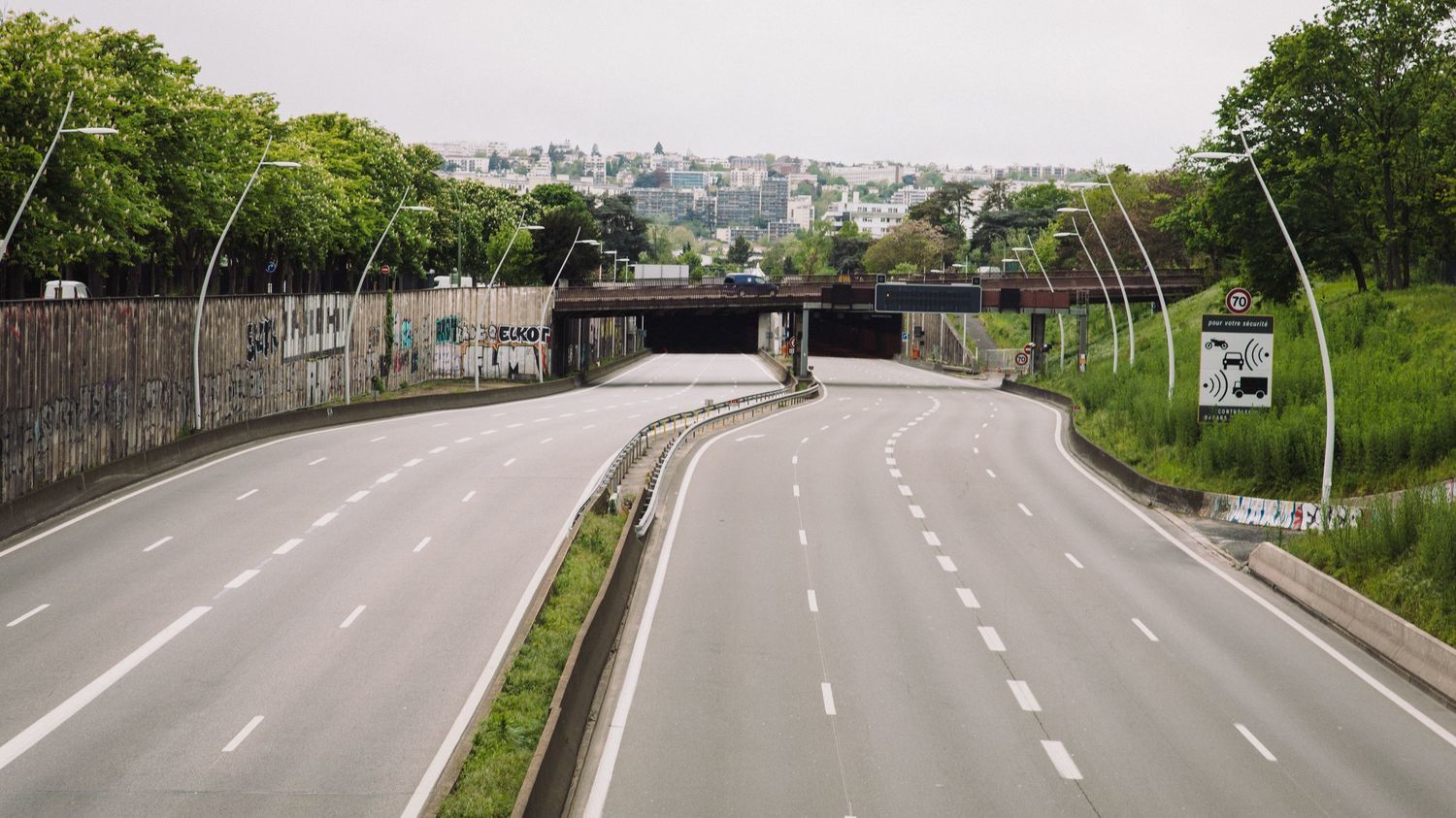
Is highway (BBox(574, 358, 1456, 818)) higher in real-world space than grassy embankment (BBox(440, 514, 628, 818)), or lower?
lower

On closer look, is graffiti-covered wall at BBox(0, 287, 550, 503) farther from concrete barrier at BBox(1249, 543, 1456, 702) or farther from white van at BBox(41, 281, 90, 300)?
concrete barrier at BBox(1249, 543, 1456, 702)

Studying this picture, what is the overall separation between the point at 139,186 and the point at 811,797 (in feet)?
148

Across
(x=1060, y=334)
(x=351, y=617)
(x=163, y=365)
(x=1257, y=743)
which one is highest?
A: (x=1060, y=334)

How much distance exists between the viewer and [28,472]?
107ft

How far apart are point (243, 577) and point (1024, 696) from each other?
14423 millimetres

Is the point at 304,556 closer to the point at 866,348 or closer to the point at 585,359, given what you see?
the point at 585,359

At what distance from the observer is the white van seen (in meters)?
51.9

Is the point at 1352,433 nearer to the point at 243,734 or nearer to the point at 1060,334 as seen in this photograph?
the point at 243,734

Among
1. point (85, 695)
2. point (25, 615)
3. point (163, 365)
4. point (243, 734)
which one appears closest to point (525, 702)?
point (243, 734)

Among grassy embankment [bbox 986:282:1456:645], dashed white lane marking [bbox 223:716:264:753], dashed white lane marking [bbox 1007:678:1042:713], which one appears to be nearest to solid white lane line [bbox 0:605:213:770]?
dashed white lane marking [bbox 223:716:264:753]

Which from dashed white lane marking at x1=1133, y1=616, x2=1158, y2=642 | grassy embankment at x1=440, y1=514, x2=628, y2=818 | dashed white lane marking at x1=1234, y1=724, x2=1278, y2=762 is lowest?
dashed white lane marking at x1=1234, y1=724, x2=1278, y2=762

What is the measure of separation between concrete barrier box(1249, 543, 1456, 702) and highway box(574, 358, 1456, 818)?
0.35 meters

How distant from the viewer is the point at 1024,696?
64.0ft

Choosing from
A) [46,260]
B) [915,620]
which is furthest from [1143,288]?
[915,620]
